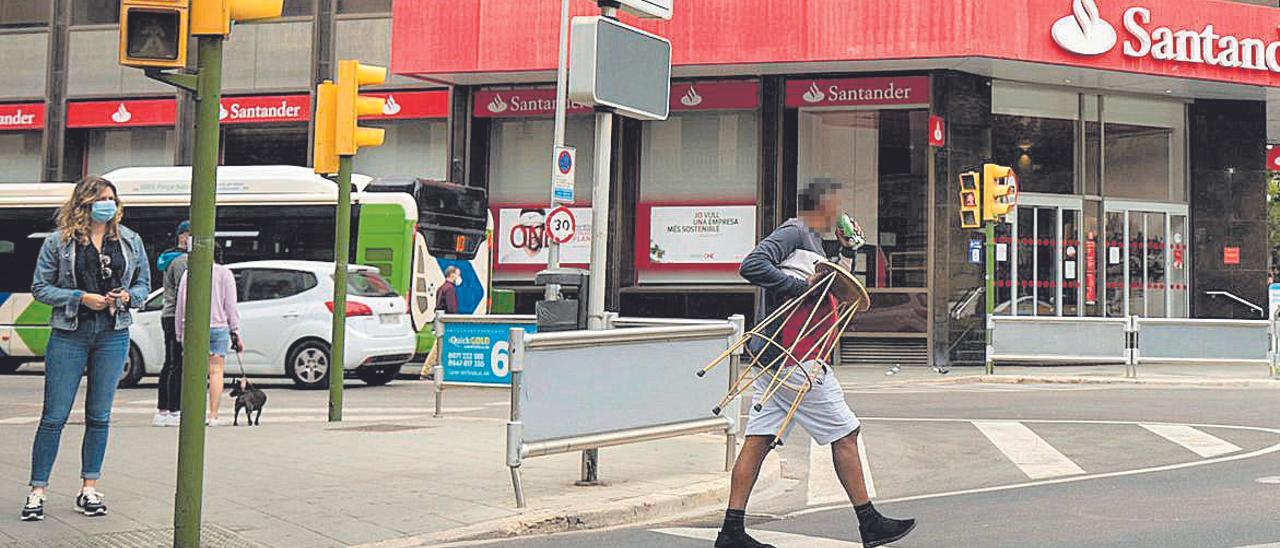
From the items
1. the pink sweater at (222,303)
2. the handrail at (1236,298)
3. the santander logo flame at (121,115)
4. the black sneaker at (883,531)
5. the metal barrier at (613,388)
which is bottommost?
the black sneaker at (883,531)

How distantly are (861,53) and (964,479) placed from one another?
48.2 feet

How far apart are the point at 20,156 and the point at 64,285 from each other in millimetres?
25174

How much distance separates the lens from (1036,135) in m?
26.3

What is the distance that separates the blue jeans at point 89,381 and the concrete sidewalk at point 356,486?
1.08 ft

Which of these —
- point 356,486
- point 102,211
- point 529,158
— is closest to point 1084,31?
point 529,158

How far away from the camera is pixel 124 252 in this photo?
754 centimetres

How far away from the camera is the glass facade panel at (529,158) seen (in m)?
27.3

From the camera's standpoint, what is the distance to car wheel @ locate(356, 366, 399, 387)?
19464mm

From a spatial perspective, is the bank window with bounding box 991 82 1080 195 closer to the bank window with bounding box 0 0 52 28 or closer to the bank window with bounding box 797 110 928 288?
the bank window with bounding box 797 110 928 288

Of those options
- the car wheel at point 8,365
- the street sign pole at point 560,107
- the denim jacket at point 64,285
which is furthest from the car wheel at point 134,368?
the denim jacket at point 64,285

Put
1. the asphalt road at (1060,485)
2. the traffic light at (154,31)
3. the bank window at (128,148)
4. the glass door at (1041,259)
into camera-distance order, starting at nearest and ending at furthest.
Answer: the traffic light at (154,31) < the asphalt road at (1060,485) < the glass door at (1041,259) < the bank window at (128,148)

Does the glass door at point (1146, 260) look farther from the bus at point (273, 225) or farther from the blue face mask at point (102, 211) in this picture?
the blue face mask at point (102, 211)

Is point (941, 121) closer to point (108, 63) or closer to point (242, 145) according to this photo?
point (242, 145)

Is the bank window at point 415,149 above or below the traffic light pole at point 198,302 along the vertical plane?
above
